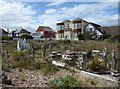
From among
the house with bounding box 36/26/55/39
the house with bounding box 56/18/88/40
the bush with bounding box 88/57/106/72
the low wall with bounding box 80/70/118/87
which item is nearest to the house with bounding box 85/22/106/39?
the house with bounding box 56/18/88/40

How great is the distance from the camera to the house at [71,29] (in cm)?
4997

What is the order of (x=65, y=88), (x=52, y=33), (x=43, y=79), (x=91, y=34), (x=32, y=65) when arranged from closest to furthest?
(x=65, y=88)
(x=43, y=79)
(x=32, y=65)
(x=91, y=34)
(x=52, y=33)

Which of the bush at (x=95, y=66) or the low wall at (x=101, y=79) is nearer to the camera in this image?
the low wall at (x=101, y=79)

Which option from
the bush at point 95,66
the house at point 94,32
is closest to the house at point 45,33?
the house at point 94,32

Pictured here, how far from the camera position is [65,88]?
4.68m

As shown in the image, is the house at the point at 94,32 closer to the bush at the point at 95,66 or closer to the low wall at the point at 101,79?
the bush at the point at 95,66

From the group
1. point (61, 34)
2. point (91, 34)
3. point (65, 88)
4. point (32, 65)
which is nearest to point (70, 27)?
point (61, 34)

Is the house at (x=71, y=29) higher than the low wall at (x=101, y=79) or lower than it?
higher

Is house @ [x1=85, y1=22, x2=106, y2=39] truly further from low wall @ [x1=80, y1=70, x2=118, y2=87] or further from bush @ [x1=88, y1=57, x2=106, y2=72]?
low wall @ [x1=80, y1=70, x2=118, y2=87]

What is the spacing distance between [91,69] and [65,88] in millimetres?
2845

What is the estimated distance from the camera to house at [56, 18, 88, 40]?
164 feet

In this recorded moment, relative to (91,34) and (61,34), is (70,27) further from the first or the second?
(91,34)

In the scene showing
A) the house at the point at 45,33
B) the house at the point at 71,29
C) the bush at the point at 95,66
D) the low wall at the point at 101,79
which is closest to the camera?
the low wall at the point at 101,79

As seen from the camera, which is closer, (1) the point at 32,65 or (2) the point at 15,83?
(2) the point at 15,83
